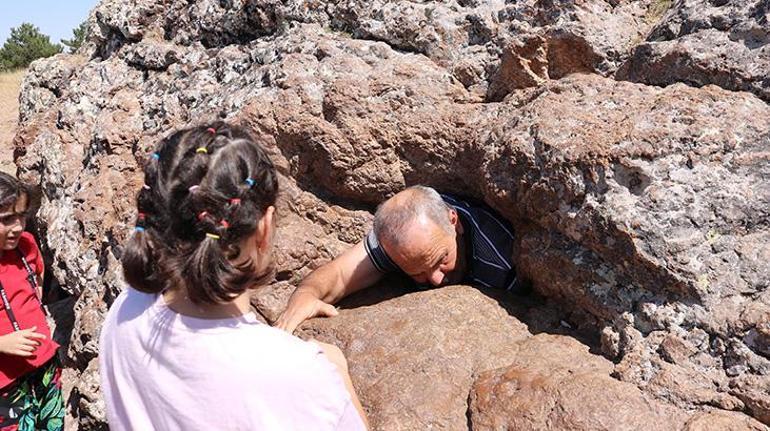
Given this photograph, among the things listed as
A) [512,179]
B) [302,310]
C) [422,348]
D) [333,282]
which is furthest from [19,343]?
[512,179]

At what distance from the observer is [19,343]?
118 inches

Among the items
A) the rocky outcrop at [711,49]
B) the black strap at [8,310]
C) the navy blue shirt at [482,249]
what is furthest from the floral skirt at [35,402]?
the rocky outcrop at [711,49]

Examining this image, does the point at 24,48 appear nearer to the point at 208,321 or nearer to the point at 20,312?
the point at 20,312

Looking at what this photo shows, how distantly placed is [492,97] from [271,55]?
1318 millimetres

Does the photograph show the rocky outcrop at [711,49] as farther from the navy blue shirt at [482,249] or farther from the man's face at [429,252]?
the man's face at [429,252]

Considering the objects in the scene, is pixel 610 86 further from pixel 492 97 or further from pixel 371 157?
pixel 371 157

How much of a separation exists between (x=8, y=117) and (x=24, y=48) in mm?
10879

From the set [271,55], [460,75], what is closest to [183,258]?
[460,75]

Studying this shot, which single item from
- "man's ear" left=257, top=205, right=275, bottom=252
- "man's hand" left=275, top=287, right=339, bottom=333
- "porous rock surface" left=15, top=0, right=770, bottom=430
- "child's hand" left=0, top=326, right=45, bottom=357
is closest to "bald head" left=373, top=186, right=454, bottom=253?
"porous rock surface" left=15, top=0, right=770, bottom=430

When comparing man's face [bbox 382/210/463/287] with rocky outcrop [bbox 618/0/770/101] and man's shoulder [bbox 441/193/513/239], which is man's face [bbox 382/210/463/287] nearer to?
man's shoulder [bbox 441/193/513/239]

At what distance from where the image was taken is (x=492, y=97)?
3.32 metres

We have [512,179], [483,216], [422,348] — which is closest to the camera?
[422,348]

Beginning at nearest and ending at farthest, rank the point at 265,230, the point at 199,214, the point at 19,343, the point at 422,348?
the point at 199,214 → the point at 265,230 → the point at 422,348 → the point at 19,343

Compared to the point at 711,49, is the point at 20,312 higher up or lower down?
lower down
